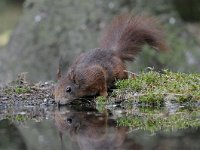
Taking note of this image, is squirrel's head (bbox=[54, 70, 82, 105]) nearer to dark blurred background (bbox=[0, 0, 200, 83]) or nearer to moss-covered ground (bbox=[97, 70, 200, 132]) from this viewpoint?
moss-covered ground (bbox=[97, 70, 200, 132])

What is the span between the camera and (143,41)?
8211 mm

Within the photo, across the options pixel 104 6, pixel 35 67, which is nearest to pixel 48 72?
pixel 35 67

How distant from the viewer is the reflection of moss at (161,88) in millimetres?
6504

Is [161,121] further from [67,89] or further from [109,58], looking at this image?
[109,58]

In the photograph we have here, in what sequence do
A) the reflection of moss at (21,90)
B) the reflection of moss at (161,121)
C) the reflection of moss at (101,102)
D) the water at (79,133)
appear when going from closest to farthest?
the water at (79,133) → the reflection of moss at (161,121) → the reflection of moss at (101,102) → the reflection of moss at (21,90)

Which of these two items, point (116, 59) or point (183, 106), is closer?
point (183, 106)

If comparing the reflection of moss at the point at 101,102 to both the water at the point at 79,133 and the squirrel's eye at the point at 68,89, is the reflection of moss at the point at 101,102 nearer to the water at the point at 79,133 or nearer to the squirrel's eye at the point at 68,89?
the water at the point at 79,133

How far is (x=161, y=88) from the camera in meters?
6.69

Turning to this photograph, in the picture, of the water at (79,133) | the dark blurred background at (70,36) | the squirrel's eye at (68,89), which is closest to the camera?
the water at (79,133)

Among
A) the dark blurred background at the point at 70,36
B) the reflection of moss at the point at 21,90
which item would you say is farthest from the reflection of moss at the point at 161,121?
the dark blurred background at the point at 70,36

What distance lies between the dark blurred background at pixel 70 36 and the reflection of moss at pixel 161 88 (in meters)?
5.45

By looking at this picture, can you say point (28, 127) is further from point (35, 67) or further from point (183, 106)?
point (35, 67)

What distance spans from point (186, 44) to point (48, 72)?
2.85m

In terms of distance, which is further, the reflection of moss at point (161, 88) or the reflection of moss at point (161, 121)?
the reflection of moss at point (161, 88)
